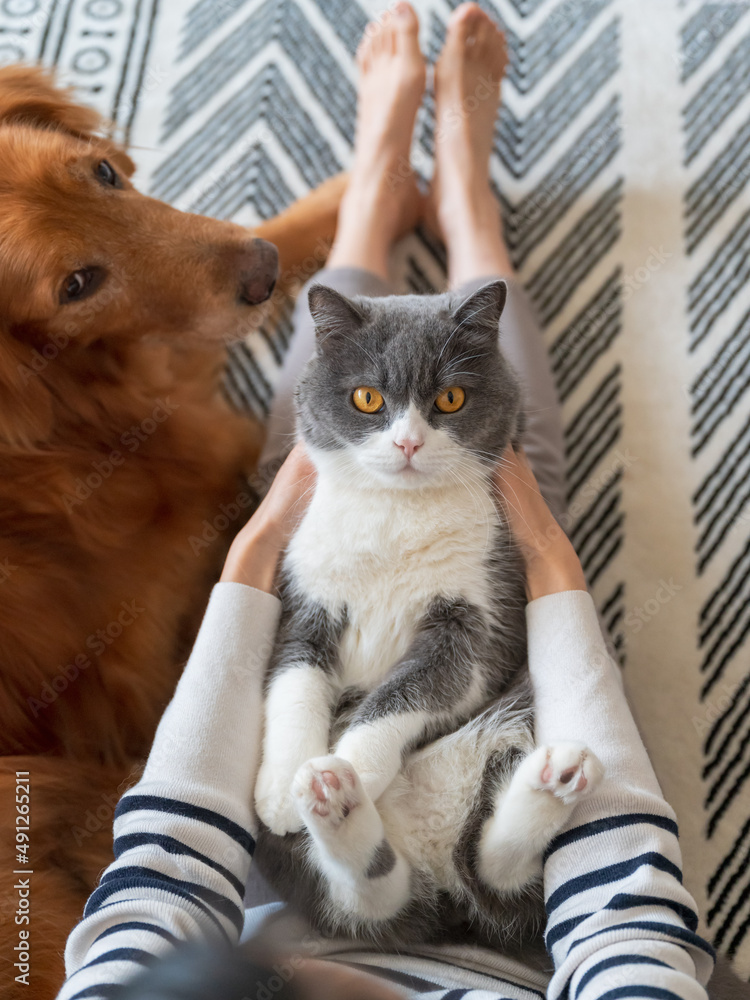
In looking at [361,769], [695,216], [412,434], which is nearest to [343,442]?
[412,434]

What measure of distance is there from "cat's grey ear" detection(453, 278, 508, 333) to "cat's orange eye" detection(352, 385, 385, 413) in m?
0.15

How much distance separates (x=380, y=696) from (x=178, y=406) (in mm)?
646

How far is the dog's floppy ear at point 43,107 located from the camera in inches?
46.6

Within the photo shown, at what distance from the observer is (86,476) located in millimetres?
1172

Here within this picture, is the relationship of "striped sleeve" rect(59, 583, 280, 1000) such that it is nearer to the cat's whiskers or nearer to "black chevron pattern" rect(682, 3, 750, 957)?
the cat's whiskers

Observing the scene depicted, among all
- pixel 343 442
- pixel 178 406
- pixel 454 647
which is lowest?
pixel 178 406

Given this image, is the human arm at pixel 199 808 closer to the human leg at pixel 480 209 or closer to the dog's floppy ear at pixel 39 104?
the human leg at pixel 480 209

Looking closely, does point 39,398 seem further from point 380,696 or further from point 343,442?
point 380,696

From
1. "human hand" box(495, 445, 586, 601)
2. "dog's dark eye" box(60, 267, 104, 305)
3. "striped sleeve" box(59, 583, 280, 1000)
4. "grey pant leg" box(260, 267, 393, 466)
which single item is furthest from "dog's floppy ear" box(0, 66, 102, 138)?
"human hand" box(495, 445, 586, 601)

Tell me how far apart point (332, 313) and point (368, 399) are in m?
0.13

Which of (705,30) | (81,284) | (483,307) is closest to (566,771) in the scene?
(483,307)

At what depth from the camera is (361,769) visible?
892mm

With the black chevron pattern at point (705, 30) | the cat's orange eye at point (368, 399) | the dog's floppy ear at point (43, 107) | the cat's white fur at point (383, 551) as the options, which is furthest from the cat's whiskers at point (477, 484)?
the black chevron pattern at point (705, 30)

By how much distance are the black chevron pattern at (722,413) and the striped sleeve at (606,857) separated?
1.56 ft
